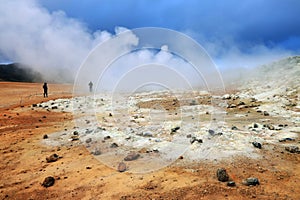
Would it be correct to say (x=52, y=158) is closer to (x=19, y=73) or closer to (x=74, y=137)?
(x=74, y=137)

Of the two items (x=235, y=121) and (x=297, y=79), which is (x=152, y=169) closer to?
(x=235, y=121)

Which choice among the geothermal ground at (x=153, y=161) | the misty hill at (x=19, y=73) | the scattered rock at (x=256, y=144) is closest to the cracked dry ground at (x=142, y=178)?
the geothermal ground at (x=153, y=161)

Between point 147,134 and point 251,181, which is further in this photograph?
point 147,134

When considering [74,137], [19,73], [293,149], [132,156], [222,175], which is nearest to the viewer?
[222,175]

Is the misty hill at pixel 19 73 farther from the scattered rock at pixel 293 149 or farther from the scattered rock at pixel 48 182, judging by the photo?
the scattered rock at pixel 293 149

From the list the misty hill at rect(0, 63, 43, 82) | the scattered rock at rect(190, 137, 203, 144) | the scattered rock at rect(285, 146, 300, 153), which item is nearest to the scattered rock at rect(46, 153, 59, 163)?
the scattered rock at rect(190, 137, 203, 144)

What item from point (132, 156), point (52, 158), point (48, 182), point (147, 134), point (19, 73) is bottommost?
point (48, 182)

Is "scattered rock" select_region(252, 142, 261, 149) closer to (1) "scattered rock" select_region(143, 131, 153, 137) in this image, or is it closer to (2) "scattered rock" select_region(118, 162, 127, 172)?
(1) "scattered rock" select_region(143, 131, 153, 137)

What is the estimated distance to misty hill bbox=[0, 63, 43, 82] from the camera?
58.2 meters

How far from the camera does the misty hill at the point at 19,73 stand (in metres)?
58.2

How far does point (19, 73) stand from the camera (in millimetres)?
59562

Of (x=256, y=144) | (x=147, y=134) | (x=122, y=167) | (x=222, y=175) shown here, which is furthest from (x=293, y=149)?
(x=122, y=167)

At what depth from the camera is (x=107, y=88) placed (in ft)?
122

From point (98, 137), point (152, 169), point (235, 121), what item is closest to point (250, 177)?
point (152, 169)
